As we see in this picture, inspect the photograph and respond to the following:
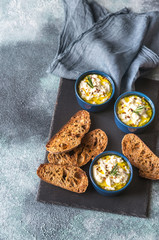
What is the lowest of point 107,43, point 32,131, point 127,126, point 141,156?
point 32,131

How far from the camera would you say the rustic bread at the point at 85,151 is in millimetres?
3619

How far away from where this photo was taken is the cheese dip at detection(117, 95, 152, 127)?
11.9 feet

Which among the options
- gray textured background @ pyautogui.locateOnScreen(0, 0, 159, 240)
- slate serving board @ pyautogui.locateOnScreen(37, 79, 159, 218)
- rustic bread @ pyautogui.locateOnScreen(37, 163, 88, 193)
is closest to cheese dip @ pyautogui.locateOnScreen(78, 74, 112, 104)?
slate serving board @ pyautogui.locateOnScreen(37, 79, 159, 218)

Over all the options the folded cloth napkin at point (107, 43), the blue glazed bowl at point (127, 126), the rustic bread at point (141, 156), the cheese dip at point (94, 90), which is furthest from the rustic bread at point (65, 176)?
the folded cloth napkin at point (107, 43)

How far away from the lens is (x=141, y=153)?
3.64 m

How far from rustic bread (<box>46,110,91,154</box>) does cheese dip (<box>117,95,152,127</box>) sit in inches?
13.6

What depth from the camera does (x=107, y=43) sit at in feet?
13.2

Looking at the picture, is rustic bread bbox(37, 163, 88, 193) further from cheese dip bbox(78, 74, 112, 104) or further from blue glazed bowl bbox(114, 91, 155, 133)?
cheese dip bbox(78, 74, 112, 104)

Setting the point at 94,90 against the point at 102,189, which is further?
the point at 94,90

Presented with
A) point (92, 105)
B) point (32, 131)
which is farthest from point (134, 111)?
point (32, 131)

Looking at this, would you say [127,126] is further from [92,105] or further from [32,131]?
[32,131]

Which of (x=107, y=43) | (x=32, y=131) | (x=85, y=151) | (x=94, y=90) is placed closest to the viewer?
(x=85, y=151)

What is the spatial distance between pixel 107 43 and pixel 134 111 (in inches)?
34.7

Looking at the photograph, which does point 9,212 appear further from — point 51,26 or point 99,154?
point 51,26
